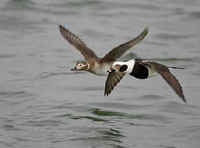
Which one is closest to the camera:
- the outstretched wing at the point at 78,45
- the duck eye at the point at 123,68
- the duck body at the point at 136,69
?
the duck body at the point at 136,69

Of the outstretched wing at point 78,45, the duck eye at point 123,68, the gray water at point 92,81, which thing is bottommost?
the gray water at point 92,81

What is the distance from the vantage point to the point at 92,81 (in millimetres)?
11750

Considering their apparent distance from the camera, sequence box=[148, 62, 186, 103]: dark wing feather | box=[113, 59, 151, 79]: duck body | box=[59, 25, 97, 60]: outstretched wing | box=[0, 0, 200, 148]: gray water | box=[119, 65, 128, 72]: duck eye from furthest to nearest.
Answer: box=[59, 25, 97, 60]: outstretched wing < box=[0, 0, 200, 148]: gray water < box=[119, 65, 128, 72]: duck eye < box=[113, 59, 151, 79]: duck body < box=[148, 62, 186, 103]: dark wing feather

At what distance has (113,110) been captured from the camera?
1036 centimetres

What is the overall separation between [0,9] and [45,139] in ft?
23.5

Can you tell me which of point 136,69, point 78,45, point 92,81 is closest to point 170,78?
point 136,69

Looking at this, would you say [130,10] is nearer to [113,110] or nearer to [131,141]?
[113,110]

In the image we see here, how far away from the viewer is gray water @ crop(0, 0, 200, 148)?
902 cm

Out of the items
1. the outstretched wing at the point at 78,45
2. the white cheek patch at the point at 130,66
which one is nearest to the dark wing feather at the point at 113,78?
the outstretched wing at the point at 78,45

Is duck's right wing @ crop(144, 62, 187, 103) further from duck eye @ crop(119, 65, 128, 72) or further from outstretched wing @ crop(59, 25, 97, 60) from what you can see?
outstretched wing @ crop(59, 25, 97, 60)

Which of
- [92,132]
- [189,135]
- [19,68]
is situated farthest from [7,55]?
[189,135]

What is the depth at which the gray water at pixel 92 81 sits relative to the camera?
355 inches

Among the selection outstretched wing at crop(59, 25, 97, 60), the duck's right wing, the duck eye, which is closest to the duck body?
the duck eye

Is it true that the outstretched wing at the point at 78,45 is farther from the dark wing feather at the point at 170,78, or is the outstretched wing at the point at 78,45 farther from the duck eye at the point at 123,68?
the dark wing feather at the point at 170,78
